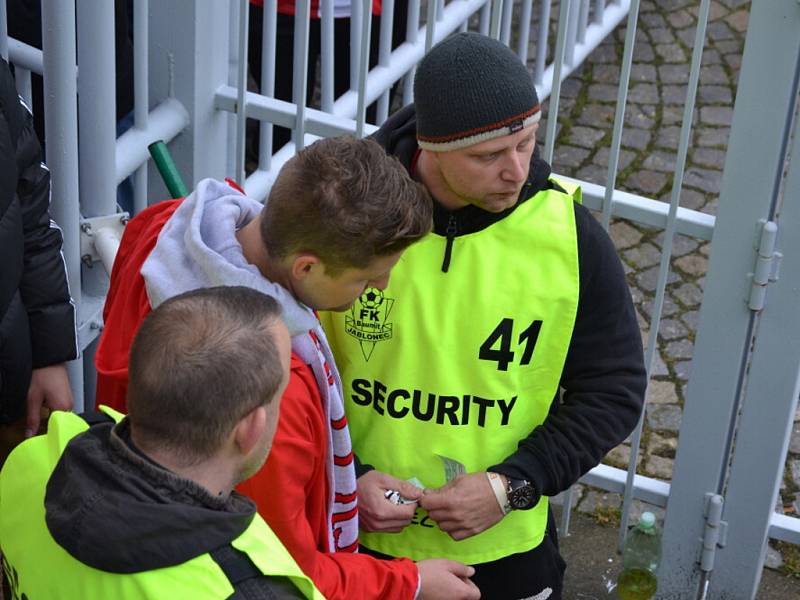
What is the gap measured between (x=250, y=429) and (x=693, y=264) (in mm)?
4172

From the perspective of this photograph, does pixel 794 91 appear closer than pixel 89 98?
Yes

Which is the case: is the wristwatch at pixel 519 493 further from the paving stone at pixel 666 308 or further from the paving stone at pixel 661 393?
the paving stone at pixel 666 308

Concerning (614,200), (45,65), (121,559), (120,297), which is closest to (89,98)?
(45,65)

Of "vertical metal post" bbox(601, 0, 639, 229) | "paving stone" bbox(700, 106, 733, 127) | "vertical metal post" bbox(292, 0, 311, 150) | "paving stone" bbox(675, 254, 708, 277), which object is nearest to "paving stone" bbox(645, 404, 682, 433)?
"paving stone" bbox(675, 254, 708, 277)

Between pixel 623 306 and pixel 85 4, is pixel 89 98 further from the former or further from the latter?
pixel 623 306

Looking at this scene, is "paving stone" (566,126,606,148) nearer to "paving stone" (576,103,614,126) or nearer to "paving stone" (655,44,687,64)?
"paving stone" (576,103,614,126)

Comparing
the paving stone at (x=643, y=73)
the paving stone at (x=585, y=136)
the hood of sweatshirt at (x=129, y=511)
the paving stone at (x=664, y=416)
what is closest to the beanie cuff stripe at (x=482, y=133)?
the hood of sweatshirt at (x=129, y=511)

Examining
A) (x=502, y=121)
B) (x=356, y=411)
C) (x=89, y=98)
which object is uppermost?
(x=502, y=121)

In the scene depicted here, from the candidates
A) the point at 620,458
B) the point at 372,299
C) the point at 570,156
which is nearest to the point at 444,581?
the point at 372,299

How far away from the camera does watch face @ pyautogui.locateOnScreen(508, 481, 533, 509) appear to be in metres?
2.81

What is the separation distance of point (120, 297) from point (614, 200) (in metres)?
1.45

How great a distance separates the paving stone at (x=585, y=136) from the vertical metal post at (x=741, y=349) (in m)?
3.00

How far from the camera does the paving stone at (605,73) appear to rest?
7.00 meters

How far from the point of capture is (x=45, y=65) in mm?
3436
